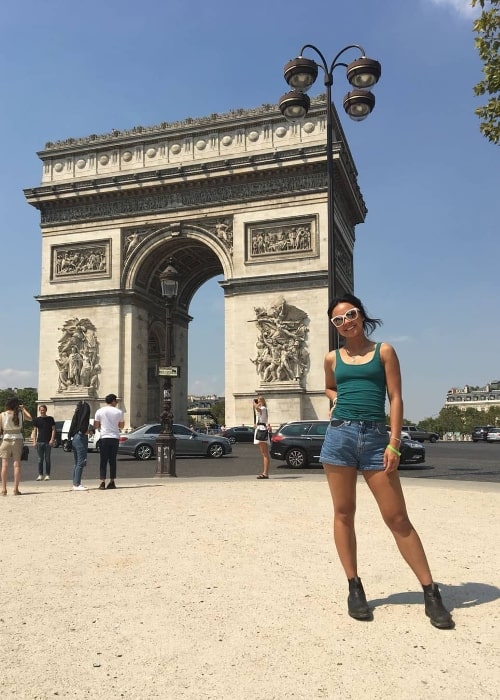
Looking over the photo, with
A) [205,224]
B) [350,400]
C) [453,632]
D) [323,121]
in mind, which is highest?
[323,121]

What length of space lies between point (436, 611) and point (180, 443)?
19.5m

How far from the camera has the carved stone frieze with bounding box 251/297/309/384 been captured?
28.9 m

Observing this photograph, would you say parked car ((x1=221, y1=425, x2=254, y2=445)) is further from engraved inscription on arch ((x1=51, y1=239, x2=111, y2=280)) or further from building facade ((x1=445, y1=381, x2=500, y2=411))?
building facade ((x1=445, y1=381, x2=500, y2=411))

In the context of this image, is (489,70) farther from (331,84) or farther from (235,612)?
(235,612)

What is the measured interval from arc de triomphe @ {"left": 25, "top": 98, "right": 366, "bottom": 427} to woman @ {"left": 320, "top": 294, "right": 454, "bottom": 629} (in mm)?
24464

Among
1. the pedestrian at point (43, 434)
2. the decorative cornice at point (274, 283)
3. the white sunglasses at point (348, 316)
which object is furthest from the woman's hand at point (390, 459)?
the decorative cornice at point (274, 283)

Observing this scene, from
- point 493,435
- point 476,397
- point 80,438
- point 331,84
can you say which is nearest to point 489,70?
point 331,84

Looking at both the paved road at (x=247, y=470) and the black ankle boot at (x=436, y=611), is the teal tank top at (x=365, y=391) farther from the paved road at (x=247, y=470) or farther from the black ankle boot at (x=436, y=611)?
the paved road at (x=247, y=470)

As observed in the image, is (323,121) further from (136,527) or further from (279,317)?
(136,527)

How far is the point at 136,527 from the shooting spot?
268 inches

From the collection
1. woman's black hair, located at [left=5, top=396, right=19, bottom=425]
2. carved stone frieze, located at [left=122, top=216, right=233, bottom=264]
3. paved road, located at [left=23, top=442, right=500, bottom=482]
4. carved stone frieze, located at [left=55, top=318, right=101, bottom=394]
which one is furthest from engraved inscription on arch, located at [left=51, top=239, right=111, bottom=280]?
woman's black hair, located at [left=5, top=396, right=19, bottom=425]

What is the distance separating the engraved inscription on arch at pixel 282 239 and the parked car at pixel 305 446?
1332 centimetres

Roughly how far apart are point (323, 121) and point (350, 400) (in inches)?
1106

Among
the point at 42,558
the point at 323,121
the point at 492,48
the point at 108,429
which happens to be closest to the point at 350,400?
the point at 42,558
